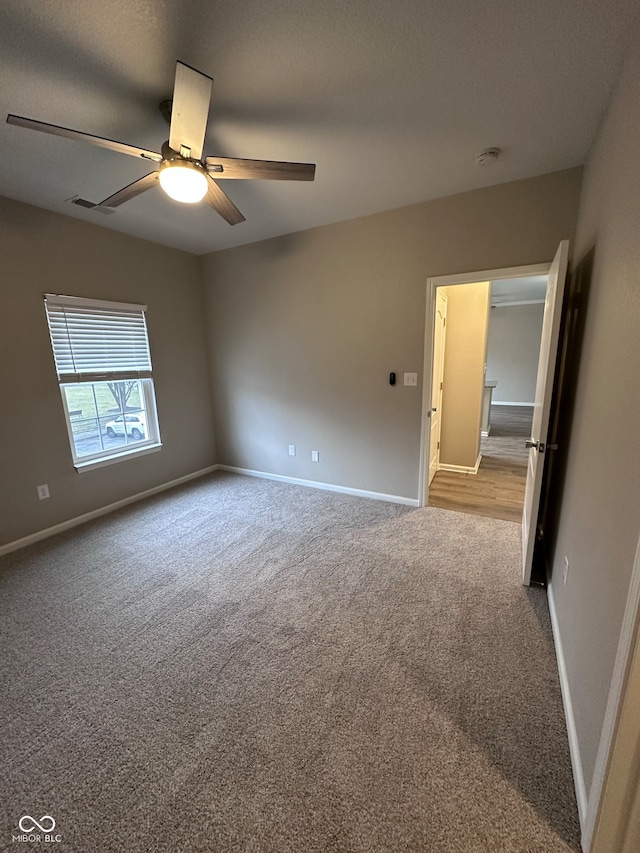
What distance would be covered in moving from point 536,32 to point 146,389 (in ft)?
12.4

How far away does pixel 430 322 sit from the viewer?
297 cm

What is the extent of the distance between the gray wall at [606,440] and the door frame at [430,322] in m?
0.77

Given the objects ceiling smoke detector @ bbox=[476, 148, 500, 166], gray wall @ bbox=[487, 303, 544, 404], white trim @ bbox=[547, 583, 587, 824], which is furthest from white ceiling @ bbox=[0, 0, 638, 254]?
gray wall @ bbox=[487, 303, 544, 404]

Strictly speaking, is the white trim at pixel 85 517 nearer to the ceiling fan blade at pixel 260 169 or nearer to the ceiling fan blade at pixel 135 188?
the ceiling fan blade at pixel 135 188

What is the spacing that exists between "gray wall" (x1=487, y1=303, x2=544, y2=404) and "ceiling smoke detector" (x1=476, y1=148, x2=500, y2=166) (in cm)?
797

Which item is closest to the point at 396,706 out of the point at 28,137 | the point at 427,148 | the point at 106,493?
the point at 427,148

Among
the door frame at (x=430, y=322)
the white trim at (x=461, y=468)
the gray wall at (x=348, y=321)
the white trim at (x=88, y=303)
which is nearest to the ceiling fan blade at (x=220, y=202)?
the gray wall at (x=348, y=321)

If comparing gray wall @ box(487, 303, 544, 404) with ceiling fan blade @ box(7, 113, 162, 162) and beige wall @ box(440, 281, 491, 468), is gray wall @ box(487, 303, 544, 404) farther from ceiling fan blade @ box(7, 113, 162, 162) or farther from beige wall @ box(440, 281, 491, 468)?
ceiling fan blade @ box(7, 113, 162, 162)

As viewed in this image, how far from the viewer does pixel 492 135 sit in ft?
6.32

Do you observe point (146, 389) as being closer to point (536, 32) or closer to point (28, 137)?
point (28, 137)

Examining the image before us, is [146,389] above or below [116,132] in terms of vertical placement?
below

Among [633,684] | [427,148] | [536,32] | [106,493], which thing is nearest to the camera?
[633,684]

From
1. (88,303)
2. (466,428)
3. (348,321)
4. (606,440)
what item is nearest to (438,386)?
(466,428)

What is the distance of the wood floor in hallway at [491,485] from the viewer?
327cm
